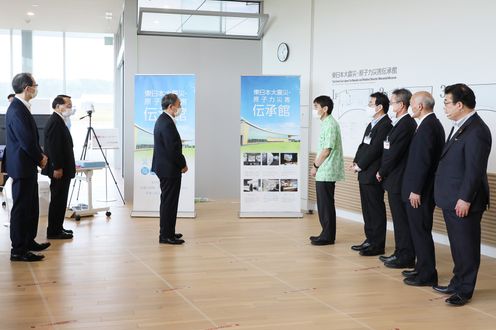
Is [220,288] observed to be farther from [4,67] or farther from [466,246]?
[4,67]

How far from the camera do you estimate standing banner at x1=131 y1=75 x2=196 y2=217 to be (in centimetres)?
806

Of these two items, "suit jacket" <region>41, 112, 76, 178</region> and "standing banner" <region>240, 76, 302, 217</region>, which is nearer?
"suit jacket" <region>41, 112, 76, 178</region>

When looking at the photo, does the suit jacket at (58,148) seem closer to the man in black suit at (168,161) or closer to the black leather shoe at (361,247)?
the man in black suit at (168,161)

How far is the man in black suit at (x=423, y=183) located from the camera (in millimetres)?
4703

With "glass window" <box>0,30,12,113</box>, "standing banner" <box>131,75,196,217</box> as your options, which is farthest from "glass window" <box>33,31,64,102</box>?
"standing banner" <box>131,75,196,217</box>

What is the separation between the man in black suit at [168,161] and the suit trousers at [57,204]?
1162 millimetres

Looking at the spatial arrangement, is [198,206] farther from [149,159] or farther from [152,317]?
[152,317]

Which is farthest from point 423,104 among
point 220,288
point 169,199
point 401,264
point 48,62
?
point 48,62

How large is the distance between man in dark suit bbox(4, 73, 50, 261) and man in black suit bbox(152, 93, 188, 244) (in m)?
1.22

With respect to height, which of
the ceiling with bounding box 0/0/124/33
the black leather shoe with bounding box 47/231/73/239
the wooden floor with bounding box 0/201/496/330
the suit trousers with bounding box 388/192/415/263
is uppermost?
the ceiling with bounding box 0/0/124/33

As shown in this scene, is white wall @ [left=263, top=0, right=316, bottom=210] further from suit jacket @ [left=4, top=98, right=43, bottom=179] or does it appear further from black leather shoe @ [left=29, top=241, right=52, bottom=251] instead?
suit jacket @ [left=4, top=98, right=43, bottom=179]

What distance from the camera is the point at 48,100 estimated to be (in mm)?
15102

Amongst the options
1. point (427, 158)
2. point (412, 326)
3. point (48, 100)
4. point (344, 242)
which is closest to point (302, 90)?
point (344, 242)

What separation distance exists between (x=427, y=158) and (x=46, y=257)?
12.2ft
